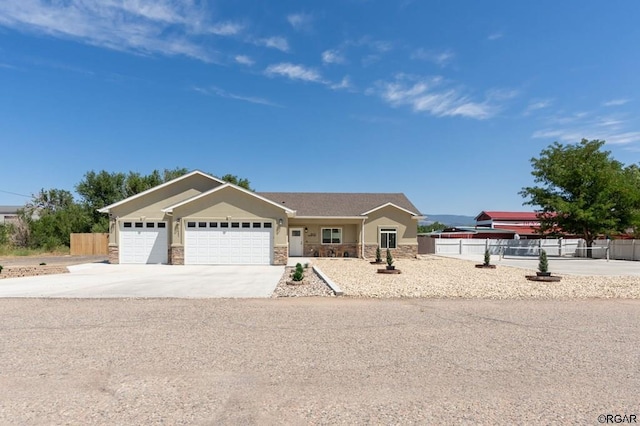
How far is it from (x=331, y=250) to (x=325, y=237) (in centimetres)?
99

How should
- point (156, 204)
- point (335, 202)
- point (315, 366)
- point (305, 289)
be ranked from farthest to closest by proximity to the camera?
point (335, 202)
point (156, 204)
point (305, 289)
point (315, 366)

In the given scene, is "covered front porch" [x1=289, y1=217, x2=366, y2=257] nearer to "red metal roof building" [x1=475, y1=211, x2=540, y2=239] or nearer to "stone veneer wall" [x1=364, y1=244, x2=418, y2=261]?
"stone veneer wall" [x1=364, y1=244, x2=418, y2=261]

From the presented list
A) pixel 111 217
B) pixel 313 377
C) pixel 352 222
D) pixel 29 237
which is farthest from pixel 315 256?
pixel 29 237

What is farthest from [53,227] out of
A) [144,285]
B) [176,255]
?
[144,285]

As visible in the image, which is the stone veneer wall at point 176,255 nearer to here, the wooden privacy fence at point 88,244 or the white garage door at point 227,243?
the white garage door at point 227,243

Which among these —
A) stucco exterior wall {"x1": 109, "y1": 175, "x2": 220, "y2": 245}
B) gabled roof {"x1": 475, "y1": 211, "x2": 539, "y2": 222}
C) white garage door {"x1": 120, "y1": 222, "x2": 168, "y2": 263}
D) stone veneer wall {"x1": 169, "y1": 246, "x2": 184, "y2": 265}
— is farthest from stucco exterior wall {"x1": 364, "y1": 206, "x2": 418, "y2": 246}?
gabled roof {"x1": 475, "y1": 211, "x2": 539, "y2": 222}

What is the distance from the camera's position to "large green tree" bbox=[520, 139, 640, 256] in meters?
28.5

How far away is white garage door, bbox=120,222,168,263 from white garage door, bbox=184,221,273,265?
71.6 inches

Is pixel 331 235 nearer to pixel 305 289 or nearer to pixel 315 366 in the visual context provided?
pixel 305 289

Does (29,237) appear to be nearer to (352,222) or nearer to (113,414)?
(352,222)

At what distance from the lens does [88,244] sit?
98.3 ft

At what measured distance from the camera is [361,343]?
19.1 ft

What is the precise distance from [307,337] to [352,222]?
67.8 ft

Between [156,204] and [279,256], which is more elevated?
[156,204]
